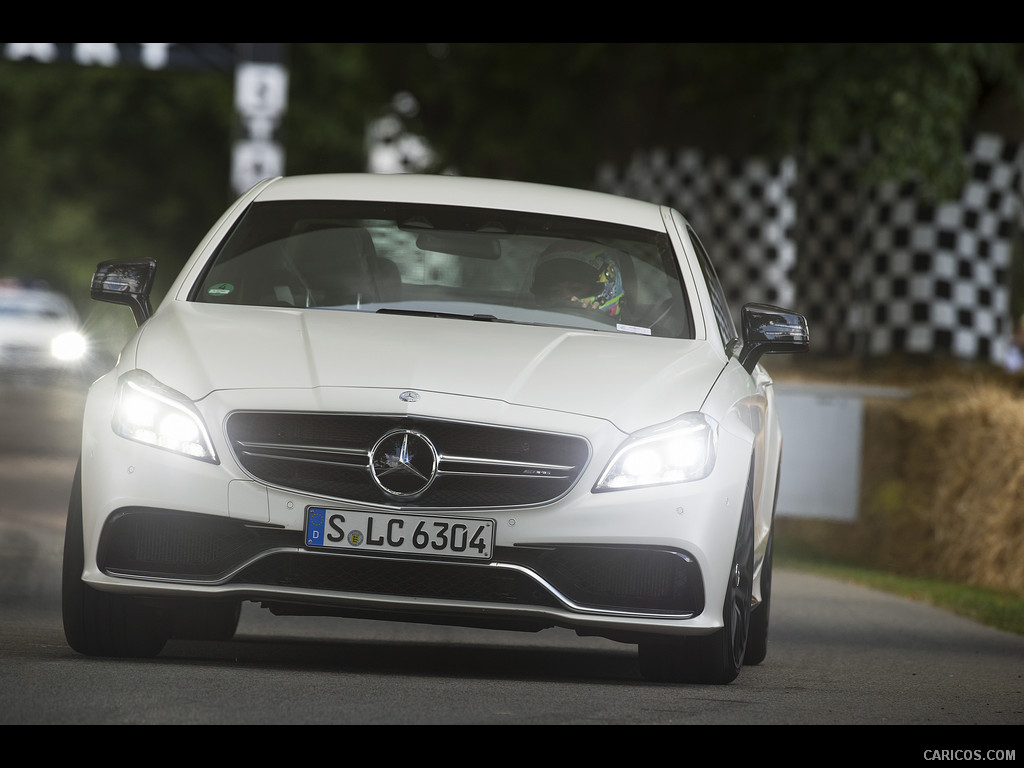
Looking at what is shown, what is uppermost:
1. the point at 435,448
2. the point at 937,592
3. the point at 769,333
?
the point at 769,333

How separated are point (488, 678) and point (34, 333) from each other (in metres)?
39.0

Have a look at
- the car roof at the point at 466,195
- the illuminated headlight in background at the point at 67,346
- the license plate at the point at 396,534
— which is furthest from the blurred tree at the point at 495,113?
the license plate at the point at 396,534

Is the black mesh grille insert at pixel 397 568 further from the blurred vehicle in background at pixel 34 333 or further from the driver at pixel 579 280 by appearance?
the blurred vehicle in background at pixel 34 333

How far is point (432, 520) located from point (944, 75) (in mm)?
13844

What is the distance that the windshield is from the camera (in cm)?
748

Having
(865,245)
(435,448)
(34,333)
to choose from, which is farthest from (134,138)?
(435,448)

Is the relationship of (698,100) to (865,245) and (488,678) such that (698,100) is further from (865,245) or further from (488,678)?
(488,678)

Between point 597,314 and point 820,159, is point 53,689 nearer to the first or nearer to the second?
point 597,314

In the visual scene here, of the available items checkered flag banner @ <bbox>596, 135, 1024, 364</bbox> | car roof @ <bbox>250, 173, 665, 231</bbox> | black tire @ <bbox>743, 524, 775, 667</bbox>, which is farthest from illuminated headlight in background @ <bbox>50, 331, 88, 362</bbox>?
black tire @ <bbox>743, 524, 775, 667</bbox>

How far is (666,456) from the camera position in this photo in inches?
Result: 256

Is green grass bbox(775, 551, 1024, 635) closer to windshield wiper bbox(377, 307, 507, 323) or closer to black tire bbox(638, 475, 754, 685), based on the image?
black tire bbox(638, 475, 754, 685)

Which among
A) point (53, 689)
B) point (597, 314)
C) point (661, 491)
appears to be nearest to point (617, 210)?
point (597, 314)

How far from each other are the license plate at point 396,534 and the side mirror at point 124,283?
59.8 inches

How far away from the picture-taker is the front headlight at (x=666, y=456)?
6.45 meters
